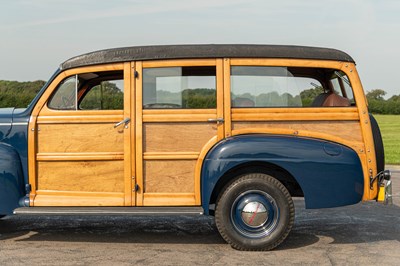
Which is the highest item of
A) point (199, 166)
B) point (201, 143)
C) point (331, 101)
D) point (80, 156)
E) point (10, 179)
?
point (331, 101)

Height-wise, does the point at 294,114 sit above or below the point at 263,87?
below

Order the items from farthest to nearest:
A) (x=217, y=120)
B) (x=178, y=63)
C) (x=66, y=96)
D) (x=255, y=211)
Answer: (x=66, y=96) < (x=178, y=63) < (x=217, y=120) < (x=255, y=211)

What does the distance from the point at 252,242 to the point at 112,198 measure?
149cm

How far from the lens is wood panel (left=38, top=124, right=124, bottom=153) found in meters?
5.95

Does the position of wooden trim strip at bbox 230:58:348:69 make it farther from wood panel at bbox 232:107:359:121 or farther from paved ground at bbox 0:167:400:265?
paved ground at bbox 0:167:400:265

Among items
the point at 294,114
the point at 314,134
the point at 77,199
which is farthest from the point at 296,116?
the point at 77,199

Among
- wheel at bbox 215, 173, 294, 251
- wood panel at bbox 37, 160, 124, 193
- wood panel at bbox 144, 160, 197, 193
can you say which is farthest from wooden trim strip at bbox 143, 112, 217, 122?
wheel at bbox 215, 173, 294, 251

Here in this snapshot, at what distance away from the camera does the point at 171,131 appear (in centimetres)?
593

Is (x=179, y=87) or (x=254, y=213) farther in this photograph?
(x=179, y=87)

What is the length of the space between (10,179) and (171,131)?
1.72m

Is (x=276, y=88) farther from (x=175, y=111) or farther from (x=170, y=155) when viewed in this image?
(x=170, y=155)

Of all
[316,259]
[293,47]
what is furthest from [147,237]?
[293,47]

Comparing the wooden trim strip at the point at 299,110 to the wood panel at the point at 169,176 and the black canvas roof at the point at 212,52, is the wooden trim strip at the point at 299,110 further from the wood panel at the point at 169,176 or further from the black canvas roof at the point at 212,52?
the wood panel at the point at 169,176

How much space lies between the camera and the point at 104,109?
6113 mm
